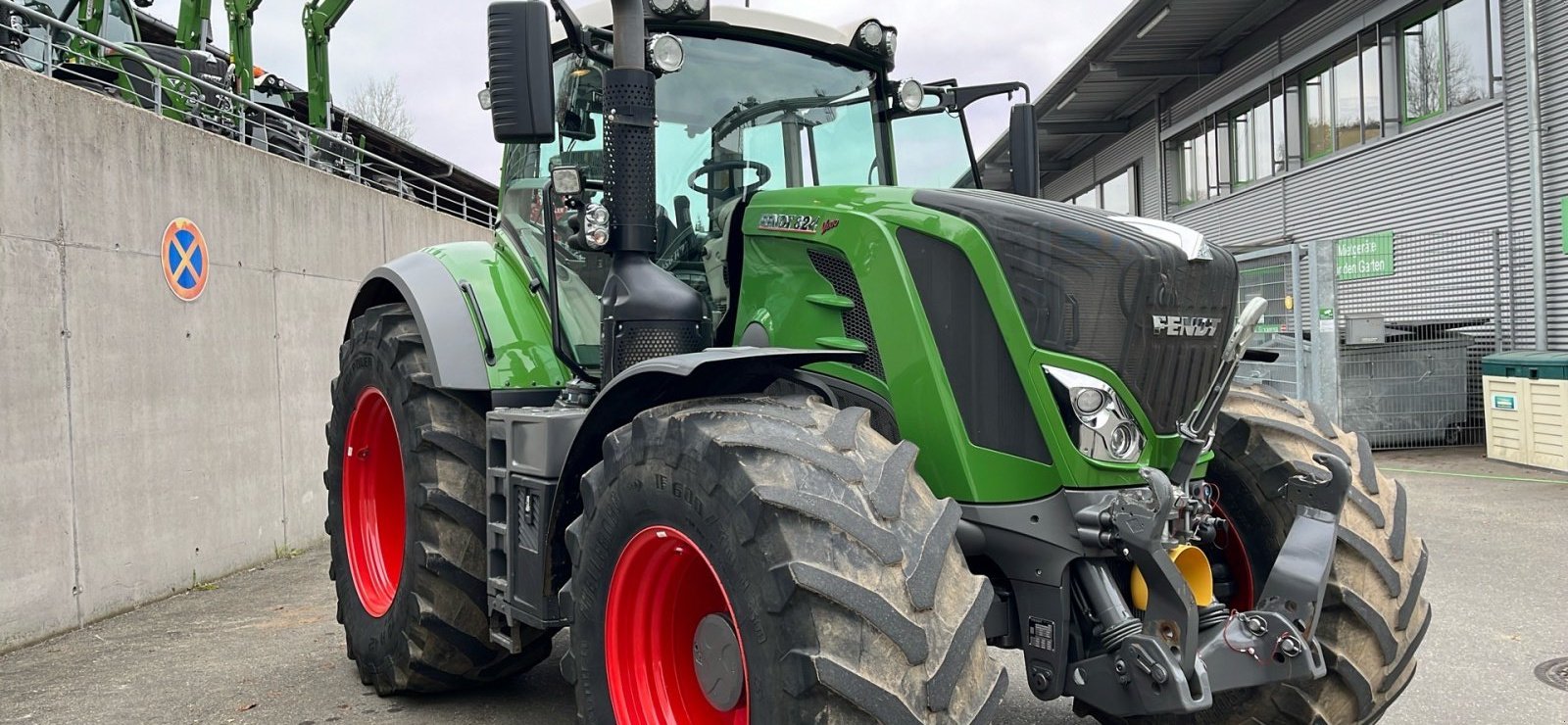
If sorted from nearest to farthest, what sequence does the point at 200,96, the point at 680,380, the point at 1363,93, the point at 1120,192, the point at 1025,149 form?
1. the point at 680,380
2. the point at 1025,149
3. the point at 200,96
4. the point at 1363,93
5. the point at 1120,192

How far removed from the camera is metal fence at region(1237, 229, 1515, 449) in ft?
38.7

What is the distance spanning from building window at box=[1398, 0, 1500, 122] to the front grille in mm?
12673

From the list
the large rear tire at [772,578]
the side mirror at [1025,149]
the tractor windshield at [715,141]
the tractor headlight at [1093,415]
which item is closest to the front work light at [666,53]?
the tractor windshield at [715,141]

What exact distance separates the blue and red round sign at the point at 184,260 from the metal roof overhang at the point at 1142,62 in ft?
31.8

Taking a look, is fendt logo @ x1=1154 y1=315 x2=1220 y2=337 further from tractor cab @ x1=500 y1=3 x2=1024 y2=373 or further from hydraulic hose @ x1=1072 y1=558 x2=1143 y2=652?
tractor cab @ x1=500 y1=3 x2=1024 y2=373

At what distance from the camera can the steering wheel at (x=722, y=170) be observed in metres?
4.11

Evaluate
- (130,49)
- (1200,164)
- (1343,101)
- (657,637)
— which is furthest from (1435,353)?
(130,49)

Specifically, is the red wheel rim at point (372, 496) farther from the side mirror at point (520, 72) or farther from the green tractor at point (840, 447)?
the side mirror at point (520, 72)

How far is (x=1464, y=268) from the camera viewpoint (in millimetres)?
13156

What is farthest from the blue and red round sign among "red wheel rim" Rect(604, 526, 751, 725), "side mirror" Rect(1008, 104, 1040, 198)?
"side mirror" Rect(1008, 104, 1040, 198)

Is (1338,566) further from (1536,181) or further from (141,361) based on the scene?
(1536,181)

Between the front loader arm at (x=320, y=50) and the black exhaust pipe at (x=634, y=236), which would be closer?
the black exhaust pipe at (x=634, y=236)

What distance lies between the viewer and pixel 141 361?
22.4 feet

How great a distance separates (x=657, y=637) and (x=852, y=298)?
3.67ft
